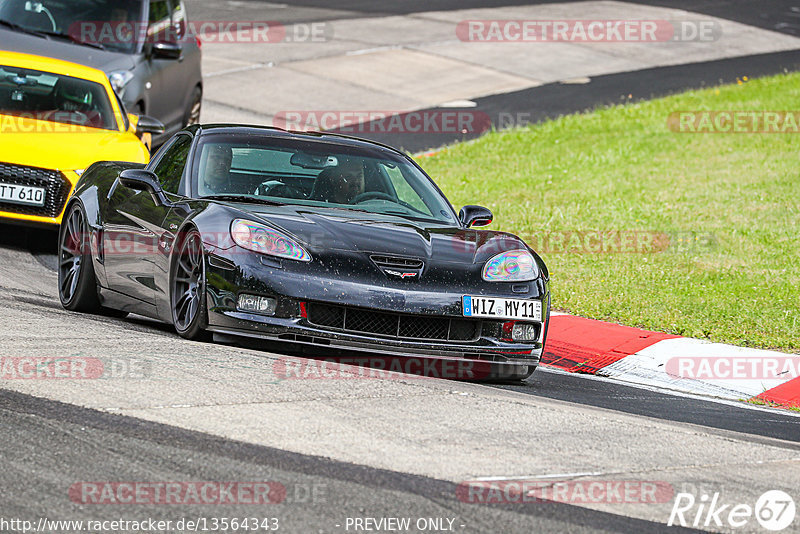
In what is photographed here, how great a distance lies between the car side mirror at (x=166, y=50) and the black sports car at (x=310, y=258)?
6306 mm

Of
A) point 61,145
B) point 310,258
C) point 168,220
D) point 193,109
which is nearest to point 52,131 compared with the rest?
point 61,145

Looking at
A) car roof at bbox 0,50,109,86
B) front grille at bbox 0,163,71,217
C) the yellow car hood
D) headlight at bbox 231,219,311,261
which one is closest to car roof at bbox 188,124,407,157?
headlight at bbox 231,219,311,261

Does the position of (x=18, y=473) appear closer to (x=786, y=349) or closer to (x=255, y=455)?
(x=255, y=455)

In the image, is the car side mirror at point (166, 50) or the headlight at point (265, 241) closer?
the headlight at point (265, 241)

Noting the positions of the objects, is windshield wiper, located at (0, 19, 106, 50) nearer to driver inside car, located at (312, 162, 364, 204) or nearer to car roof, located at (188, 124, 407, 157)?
car roof, located at (188, 124, 407, 157)

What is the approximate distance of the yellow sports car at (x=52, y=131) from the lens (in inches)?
428

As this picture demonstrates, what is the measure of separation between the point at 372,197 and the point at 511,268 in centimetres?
133

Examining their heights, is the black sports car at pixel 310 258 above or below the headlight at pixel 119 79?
below

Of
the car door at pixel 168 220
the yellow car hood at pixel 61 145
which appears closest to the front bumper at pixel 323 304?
the car door at pixel 168 220

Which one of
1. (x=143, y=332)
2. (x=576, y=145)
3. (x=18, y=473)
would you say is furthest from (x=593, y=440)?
(x=576, y=145)

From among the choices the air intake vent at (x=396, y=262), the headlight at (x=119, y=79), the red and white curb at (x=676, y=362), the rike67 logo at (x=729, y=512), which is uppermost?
the headlight at (x=119, y=79)

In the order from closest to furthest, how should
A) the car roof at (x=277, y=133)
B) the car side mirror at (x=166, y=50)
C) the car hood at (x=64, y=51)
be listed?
the car roof at (x=277, y=133), the car hood at (x=64, y=51), the car side mirror at (x=166, y=50)

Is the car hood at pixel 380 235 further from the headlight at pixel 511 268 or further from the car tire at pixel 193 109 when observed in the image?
the car tire at pixel 193 109

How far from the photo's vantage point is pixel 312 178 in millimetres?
8305
